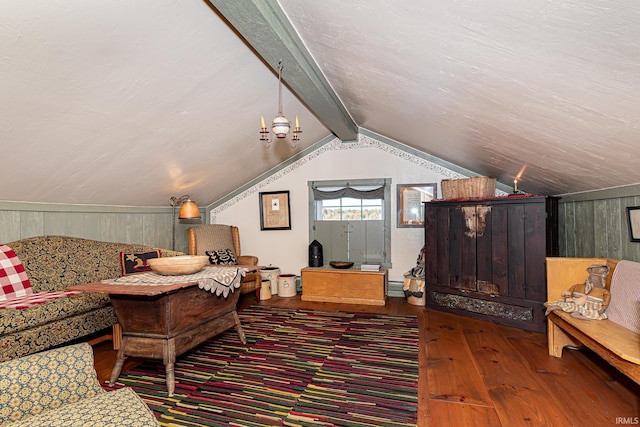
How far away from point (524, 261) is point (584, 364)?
1.19 m

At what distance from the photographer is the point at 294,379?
8.71 feet

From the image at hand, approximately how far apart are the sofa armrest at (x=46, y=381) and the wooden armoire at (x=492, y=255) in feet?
12.5

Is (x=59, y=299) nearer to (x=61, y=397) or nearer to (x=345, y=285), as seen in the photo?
(x=61, y=397)

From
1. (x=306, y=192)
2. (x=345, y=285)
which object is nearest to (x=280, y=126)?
(x=345, y=285)

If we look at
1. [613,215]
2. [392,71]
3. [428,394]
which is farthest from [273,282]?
[613,215]

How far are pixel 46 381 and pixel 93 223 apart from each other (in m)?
3.11

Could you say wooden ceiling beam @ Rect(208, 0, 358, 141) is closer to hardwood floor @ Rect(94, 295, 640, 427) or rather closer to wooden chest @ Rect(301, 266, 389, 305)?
wooden chest @ Rect(301, 266, 389, 305)

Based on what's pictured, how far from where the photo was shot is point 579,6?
129 cm

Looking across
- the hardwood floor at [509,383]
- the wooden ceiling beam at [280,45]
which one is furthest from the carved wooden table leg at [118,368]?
the wooden ceiling beam at [280,45]

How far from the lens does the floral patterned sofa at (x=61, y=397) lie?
1336 millimetres

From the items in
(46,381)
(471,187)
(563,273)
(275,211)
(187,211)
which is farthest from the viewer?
(275,211)

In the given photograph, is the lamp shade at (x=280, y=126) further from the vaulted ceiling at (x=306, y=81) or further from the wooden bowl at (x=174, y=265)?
the wooden bowl at (x=174, y=265)

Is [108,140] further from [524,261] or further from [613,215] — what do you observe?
[613,215]

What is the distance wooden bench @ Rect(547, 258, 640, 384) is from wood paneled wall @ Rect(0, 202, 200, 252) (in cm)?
480
